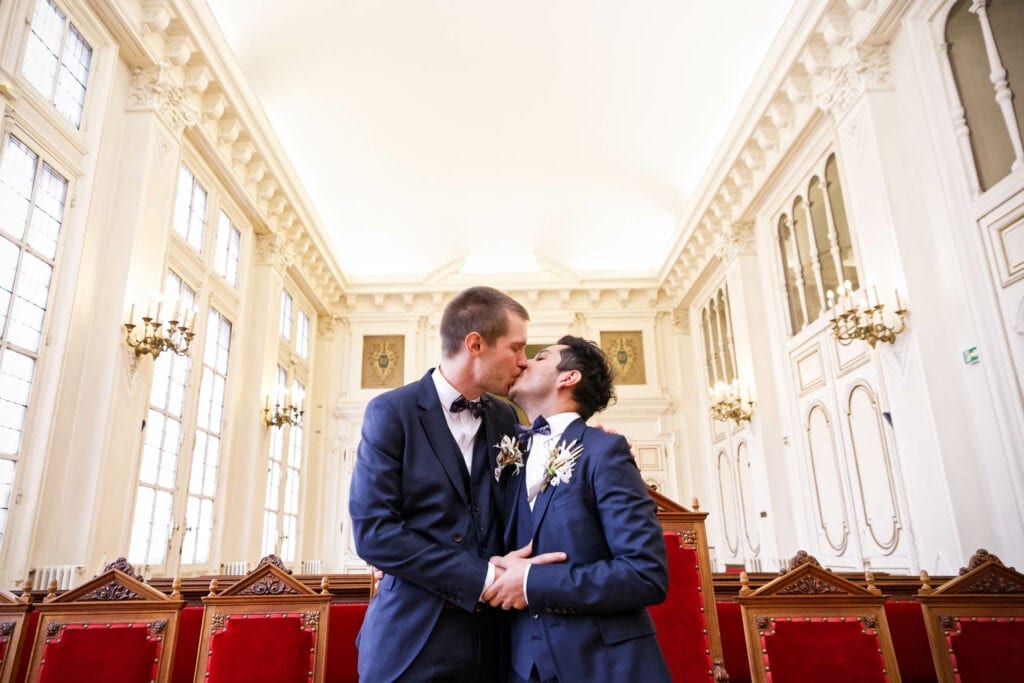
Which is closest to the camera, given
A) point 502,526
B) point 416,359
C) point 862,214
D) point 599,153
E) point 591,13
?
point 502,526

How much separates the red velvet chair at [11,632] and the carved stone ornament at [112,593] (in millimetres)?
240

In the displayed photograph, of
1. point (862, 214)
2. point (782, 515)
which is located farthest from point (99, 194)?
point (782, 515)

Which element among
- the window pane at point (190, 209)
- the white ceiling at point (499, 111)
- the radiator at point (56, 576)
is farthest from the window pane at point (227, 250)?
the radiator at point (56, 576)

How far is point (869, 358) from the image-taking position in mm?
6324

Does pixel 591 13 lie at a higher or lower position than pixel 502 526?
higher

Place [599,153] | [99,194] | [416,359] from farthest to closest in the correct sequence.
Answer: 1. [416,359]
2. [599,153]
3. [99,194]

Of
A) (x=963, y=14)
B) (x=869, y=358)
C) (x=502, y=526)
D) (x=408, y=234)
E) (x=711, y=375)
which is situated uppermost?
(x=408, y=234)

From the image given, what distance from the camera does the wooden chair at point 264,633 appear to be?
9.17 feet

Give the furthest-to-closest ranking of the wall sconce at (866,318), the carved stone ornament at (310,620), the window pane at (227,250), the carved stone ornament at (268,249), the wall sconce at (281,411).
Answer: the carved stone ornament at (268,249), the wall sconce at (281,411), the window pane at (227,250), the wall sconce at (866,318), the carved stone ornament at (310,620)

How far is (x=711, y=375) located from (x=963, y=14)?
281 inches

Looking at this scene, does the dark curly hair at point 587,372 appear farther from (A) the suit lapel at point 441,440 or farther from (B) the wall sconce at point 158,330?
(B) the wall sconce at point 158,330

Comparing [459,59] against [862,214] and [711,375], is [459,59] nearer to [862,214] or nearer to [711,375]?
[862,214]

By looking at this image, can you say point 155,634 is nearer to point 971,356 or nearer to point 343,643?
point 343,643

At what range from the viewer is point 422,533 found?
162 cm
